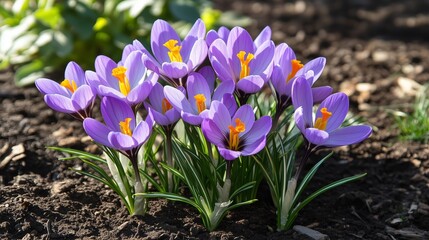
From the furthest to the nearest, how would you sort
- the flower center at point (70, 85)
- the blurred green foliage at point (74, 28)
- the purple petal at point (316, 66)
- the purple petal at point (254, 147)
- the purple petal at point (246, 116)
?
the blurred green foliage at point (74, 28)
the purple petal at point (316, 66)
the flower center at point (70, 85)
the purple petal at point (246, 116)
the purple petal at point (254, 147)

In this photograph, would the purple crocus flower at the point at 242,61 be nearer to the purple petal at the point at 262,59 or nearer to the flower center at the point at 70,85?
the purple petal at the point at 262,59

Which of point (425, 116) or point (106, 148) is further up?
point (106, 148)

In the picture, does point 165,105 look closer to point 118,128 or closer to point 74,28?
point 118,128

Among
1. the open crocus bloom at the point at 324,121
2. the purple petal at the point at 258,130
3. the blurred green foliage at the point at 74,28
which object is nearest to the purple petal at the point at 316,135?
the open crocus bloom at the point at 324,121

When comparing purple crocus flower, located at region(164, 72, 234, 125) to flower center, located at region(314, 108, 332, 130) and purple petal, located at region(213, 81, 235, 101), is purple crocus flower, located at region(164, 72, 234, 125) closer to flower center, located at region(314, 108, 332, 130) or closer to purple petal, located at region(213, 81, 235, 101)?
purple petal, located at region(213, 81, 235, 101)

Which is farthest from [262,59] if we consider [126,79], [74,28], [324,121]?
[74,28]

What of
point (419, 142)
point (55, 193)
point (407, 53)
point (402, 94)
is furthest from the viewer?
point (407, 53)

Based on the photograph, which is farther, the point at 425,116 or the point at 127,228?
the point at 425,116

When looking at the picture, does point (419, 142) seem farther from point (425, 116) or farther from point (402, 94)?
point (402, 94)

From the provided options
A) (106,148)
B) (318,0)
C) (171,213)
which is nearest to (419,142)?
(171,213)
